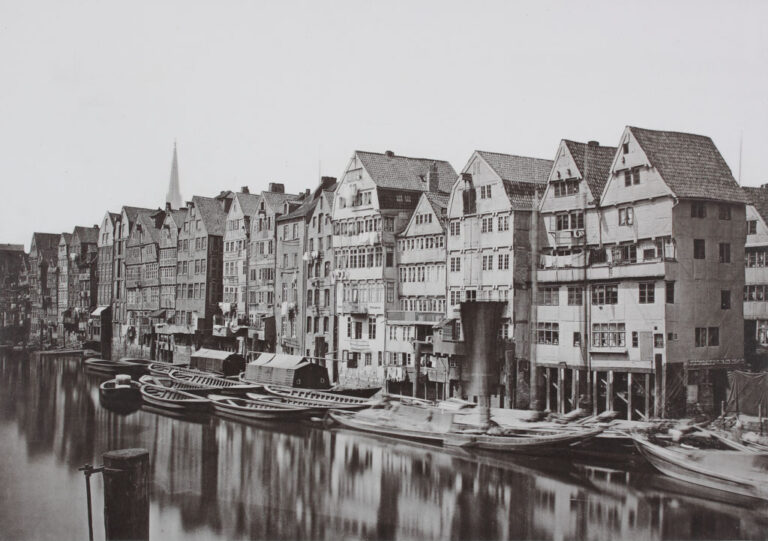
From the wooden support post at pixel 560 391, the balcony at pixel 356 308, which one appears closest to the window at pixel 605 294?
the wooden support post at pixel 560 391

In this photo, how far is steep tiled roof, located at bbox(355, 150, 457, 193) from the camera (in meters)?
73.3

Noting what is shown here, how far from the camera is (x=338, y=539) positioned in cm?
3127

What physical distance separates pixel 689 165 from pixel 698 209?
10.5ft

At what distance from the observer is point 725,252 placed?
49.4 metres

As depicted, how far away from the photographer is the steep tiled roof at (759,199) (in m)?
57.2

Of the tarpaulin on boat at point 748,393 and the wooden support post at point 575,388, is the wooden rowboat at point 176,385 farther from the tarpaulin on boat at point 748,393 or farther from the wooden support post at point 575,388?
the tarpaulin on boat at point 748,393

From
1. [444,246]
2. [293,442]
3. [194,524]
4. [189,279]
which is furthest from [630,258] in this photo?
[189,279]

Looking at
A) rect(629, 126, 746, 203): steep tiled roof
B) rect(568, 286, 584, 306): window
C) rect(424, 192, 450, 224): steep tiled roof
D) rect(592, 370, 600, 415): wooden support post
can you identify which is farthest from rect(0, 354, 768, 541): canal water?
rect(424, 192, 450, 224): steep tiled roof

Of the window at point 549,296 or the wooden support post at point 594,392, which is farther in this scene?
the window at point 549,296

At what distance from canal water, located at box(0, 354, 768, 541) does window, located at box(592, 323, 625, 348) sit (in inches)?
405

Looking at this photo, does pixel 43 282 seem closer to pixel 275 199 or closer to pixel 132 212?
pixel 132 212

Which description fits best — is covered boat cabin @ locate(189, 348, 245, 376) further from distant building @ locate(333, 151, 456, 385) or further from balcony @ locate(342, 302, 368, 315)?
balcony @ locate(342, 302, 368, 315)

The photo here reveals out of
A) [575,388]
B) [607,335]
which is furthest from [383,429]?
[607,335]

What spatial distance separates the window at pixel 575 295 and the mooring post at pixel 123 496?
41.3 metres
